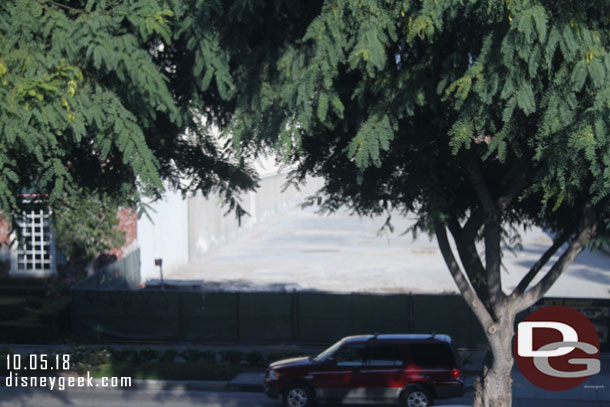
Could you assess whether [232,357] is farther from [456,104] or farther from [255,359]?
[456,104]

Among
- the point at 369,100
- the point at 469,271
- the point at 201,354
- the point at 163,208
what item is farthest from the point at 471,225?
the point at 163,208

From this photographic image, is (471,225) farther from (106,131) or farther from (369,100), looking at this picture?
(106,131)

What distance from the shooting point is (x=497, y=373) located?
34.2 ft

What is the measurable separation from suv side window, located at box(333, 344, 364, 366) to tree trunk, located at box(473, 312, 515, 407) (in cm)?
408

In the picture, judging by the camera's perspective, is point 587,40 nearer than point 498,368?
Yes

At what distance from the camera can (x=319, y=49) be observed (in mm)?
8539

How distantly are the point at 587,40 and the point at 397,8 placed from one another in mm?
2158

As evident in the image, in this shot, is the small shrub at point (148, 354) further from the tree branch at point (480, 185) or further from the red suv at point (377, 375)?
the tree branch at point (480, 185)

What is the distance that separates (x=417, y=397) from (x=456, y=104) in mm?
7782

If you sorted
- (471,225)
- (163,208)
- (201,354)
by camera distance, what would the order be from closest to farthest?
(471,225)
(201,354)
(163,208)

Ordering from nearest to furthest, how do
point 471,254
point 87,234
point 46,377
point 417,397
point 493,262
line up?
1. point 493,262
2. point 471,254
3. point 417,397
4. point 46,377
5. point 87,234

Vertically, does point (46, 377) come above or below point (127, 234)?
below
